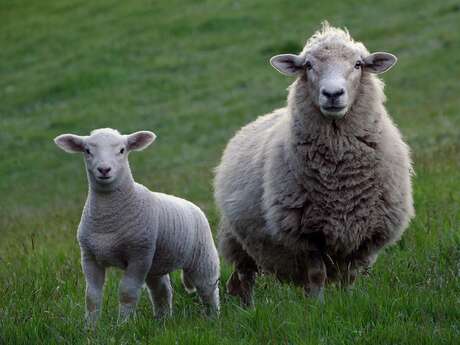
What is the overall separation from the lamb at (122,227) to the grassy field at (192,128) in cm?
26

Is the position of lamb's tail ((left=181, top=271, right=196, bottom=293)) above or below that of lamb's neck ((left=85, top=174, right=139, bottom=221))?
below

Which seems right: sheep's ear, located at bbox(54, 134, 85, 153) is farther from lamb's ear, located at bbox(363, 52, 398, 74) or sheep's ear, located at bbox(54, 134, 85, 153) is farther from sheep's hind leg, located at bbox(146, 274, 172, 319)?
lamb's ear, located at bbox(363, 52, 398, 74)

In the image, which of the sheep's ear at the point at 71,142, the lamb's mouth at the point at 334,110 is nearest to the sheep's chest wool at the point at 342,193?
the lamb's mouth at the point at 334,110

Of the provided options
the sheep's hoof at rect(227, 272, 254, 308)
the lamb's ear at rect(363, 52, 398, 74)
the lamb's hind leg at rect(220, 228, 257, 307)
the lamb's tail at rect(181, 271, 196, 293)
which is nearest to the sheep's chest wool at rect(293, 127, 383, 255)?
the lamb's ear at rect(363, 52, 398, 74)

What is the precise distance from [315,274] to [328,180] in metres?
0.58

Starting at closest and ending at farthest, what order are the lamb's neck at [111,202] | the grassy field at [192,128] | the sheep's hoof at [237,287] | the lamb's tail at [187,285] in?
the grassy field at [192,128] < the lamb's neck at [111,202] < the lamb's tail at [187,285] < the sheep's hoof at [237,287]

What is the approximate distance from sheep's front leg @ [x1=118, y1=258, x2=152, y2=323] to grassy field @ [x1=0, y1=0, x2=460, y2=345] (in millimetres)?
103

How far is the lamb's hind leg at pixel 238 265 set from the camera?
6301 mm

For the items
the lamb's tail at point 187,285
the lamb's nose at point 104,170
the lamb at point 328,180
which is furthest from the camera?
the lamb's tail at point 187,285

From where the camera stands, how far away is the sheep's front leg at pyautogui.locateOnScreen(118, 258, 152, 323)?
4.68 metres

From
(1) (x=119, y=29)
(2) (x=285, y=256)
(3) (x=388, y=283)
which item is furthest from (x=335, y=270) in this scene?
(1) (x=119, y=29)

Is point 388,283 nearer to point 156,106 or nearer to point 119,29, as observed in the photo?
point 156,106

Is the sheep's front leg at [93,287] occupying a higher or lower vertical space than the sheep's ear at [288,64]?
lower

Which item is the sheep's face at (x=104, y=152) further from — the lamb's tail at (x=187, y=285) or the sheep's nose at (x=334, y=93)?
the sheep's nose at (x=334, y=93)
